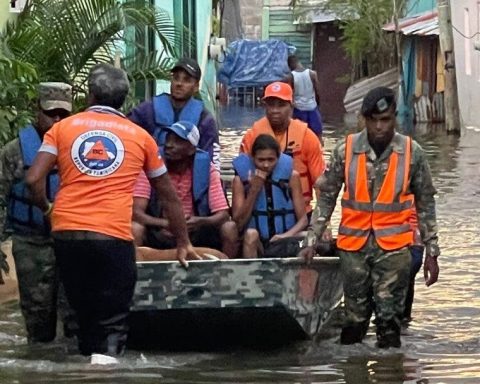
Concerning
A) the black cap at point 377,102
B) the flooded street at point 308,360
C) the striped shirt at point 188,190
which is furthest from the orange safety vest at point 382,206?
the striped shirt at point 188,190

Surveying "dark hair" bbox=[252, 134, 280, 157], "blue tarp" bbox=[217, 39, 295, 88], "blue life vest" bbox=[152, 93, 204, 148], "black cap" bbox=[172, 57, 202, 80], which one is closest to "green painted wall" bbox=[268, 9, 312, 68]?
"blue tarp" bbox=[217, 39, 295, 88]

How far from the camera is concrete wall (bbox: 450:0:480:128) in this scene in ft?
103

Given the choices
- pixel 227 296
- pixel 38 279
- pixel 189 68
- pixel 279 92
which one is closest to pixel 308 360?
pixel 227 296

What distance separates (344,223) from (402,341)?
1.09m

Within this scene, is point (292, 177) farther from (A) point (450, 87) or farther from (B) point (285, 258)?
(A) point (450, 87)

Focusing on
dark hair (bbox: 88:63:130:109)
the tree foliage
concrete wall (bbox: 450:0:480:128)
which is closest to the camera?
dark hair (bbox: 88:63:130:109)

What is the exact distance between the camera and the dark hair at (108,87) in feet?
26.6

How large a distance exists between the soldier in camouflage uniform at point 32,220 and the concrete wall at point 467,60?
22.9 metres

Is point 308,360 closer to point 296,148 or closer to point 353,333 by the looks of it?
point 353,333

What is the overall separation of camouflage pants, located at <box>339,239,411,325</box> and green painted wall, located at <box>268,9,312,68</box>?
148 feet

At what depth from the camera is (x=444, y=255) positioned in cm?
1331

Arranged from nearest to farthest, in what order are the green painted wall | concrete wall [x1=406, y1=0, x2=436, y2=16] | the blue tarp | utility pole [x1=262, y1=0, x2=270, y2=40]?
concrete wall [x1=406, y1=0, x2=436, y2=16] < the blue tarp < the green painted wall < utility pole [x1=262, y1=0, x2=270, y2=40]

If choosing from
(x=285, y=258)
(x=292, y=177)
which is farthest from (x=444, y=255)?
(x=285, y=258)

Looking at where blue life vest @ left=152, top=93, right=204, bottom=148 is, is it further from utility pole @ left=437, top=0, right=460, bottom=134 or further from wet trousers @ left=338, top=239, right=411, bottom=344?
utility pole @ left=437, top=0, right=460, bottom=134
